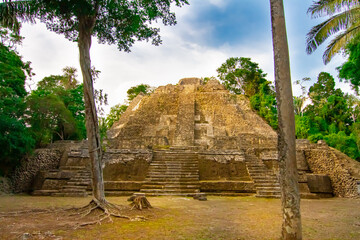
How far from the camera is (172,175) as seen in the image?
344 inches

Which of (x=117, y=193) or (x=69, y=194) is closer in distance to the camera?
(x=69, y=194)

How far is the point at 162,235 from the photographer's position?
3.35 m

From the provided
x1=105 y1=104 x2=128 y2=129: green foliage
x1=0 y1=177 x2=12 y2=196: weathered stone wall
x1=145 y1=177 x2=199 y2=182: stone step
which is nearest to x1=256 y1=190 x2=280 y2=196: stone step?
x1=145 y1=177 x2=199 y2=182: stone step

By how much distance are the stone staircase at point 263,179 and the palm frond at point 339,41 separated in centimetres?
411

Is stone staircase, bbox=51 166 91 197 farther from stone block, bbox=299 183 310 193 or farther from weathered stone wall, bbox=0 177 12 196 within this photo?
stone block, bbox=299 183 310 193

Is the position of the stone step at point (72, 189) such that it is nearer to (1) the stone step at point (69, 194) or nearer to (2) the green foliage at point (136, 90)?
(1) the stone step at point (69, 194)

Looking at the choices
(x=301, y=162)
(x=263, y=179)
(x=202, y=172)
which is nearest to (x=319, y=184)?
(x=301, y=162)

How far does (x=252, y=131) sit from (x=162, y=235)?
1457cm

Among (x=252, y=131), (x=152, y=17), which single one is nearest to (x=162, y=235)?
(x=152, y=17)

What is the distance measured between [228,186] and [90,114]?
16.5 feet

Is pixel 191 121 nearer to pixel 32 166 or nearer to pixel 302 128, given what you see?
pixel 302 128

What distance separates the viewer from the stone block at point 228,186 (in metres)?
8.16

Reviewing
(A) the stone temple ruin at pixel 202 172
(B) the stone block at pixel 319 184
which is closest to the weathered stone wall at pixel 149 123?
(A) the stone temple ruin at pixel 202 172

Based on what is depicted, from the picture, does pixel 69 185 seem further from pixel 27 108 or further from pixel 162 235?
pixel 162 235
